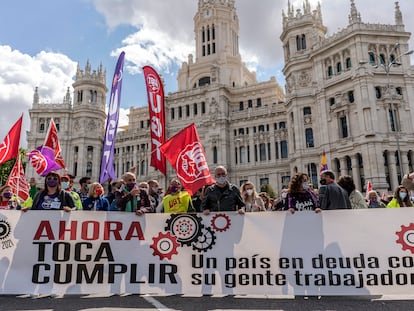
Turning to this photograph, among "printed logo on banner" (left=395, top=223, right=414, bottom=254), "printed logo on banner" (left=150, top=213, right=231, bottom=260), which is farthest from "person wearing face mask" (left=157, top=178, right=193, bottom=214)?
"printed logo on banner" (left=395, top=223, right=414, bottom=254)

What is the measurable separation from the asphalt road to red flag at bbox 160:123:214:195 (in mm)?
3107

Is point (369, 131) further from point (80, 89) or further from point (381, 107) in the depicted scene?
point (80, 89)

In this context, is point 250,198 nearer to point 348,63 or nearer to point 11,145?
point 11,145

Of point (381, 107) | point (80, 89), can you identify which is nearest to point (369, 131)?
point (381, 107)

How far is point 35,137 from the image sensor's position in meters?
60.2

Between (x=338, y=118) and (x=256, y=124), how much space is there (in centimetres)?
1374

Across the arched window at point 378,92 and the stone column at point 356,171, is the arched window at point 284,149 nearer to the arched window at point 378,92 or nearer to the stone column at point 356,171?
the stone column at point 356,171

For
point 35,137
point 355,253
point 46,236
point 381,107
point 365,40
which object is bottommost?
point 355,253

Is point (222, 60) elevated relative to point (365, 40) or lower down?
elevated

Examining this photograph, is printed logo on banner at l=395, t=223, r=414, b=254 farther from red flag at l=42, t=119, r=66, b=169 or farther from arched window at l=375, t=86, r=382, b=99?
arched window at l=375, t=86, r=382, b=99

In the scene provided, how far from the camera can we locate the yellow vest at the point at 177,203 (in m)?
8.33

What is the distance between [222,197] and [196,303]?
7.57 ft

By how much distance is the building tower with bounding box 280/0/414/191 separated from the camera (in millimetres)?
36094

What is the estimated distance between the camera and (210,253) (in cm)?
682
